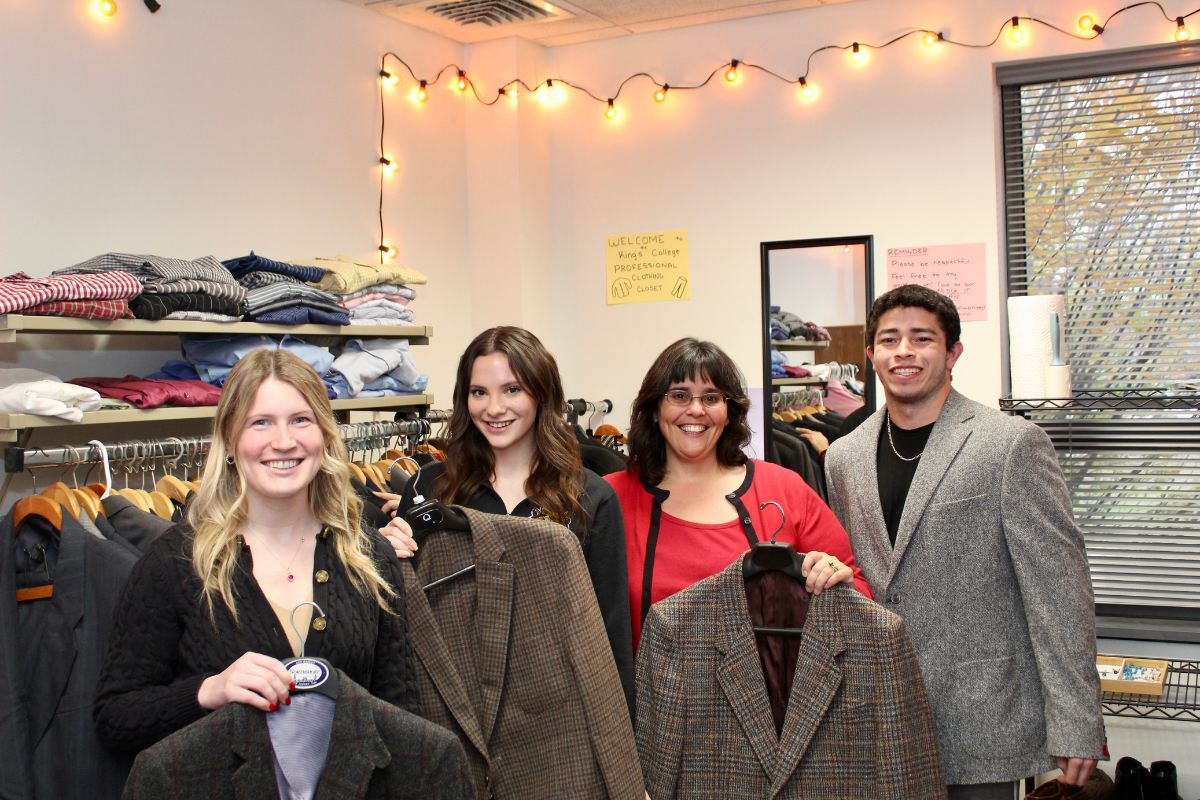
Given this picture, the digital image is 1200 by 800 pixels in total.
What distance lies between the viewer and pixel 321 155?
3.59 meters

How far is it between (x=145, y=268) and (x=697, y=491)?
1.50 meters

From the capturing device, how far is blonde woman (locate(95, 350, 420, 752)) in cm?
143

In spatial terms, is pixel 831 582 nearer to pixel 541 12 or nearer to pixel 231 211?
pixel 231 211

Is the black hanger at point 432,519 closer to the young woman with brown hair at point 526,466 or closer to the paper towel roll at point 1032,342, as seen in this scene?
the young woman with brown hair at point 526,466

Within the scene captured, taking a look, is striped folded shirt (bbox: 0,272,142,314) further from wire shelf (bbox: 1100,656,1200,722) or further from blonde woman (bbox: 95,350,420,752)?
wire shelf (bbox: 1100,656,1200,722)

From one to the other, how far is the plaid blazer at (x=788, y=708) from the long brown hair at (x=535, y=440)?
0.35m

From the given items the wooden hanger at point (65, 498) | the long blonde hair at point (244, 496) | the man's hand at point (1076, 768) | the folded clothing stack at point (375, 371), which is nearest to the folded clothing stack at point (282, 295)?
the folded clothing stack at point (375, 371)

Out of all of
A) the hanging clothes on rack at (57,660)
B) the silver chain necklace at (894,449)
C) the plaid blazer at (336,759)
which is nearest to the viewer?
the plaid blazer at (336,759)

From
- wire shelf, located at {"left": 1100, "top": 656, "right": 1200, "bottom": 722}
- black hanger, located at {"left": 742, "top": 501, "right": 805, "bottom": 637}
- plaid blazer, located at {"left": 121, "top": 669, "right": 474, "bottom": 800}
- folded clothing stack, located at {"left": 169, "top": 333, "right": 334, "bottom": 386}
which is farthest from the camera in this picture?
folded clothing stack, located at {"left": 169, "top": 333, "right": 334, "bottom": 386}

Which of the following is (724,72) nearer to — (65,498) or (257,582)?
(65,498)

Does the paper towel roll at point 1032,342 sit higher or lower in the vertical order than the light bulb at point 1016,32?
lower

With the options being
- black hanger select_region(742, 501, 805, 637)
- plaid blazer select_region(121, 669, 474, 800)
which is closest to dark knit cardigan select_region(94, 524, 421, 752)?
plaid blazer select_region(121, 669, 474, 800)

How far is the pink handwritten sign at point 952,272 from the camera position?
369cm

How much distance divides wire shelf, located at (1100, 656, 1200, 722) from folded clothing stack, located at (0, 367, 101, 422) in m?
2.61
